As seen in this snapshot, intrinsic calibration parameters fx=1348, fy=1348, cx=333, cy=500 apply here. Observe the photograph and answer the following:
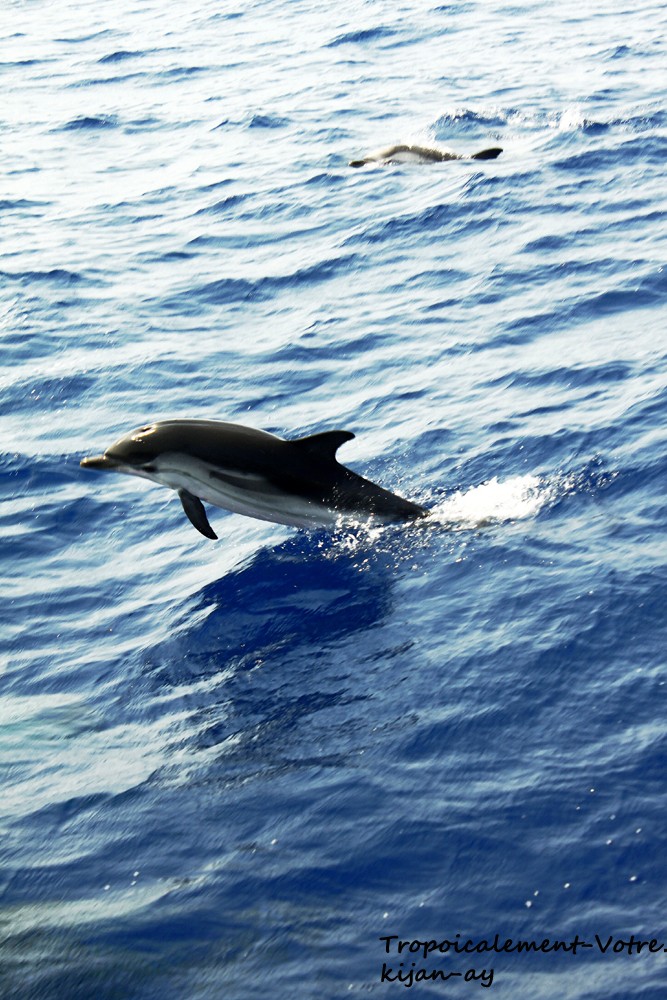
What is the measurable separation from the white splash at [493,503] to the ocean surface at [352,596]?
0.10 feet

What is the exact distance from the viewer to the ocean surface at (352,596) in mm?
6539

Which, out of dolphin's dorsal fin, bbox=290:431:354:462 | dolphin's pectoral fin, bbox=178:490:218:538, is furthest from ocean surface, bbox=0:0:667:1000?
dolphin's dorsal fin, bbox=290:431:354:462

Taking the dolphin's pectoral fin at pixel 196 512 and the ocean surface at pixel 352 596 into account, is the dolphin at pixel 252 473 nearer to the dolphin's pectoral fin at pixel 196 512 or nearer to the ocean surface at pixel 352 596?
the dolphin's pectoral fin at pixel 196 512

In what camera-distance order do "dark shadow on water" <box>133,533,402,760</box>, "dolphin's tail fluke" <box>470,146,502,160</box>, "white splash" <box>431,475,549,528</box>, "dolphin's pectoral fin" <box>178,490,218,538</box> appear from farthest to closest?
"dolphin's tail fluke" <box>470,146,502,160</box>
"white splash" <box>431,475,549,528</box>
"dolphin's pectoral fin" <box>178,490,218,538</box>
"dark shadow on water" <box>133,533,402,760</box>

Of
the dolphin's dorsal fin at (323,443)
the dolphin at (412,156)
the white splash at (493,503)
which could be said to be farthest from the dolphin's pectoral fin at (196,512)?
the dolphin at (412,156)

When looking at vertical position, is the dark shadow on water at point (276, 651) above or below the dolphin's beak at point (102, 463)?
below

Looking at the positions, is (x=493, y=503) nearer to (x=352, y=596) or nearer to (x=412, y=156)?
(x=352, y=596)

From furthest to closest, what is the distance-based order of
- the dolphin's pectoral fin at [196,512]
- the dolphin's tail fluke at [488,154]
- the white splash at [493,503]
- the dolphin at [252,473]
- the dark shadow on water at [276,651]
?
1. the dolphin's tail fluke at [488,154]
2. the white splash at [493,503]
3. the dolphin's pectoral fin at [196,512]
4. the dolphin at [252,473]
5. the dark shadow on water at [276,651]

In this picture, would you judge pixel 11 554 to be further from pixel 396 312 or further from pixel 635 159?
pixel 635 159

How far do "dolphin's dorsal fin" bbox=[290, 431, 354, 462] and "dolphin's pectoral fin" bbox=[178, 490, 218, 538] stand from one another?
83 cm

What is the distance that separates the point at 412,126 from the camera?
867 inches

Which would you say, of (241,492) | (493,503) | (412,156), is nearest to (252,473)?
(241,492)

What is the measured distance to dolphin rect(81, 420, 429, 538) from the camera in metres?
9.37

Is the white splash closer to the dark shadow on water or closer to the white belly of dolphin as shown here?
the dark shadow on water
